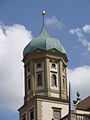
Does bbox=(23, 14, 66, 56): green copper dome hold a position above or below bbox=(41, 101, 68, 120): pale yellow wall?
above

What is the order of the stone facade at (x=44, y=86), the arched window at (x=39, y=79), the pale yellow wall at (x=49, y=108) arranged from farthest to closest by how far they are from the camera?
the arched window at (x=39, y=79) < the stone facade at (x=44, y=86) < the pale yellow wall at (x=49, y=108)

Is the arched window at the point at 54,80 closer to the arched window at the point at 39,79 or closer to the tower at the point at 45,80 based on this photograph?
the tower at the point at 45,80

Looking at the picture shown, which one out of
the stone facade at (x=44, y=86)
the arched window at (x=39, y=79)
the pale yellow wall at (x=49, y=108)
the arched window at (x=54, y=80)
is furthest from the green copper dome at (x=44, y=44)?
the pale yellow wall at (x=49, y=108)

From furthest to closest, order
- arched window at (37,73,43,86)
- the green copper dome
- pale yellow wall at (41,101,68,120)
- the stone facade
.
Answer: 1. the green copper dome
2. arched window at (37,73,43,86)
3. the stone facade
4. pale yellow wall at (41,101,68,120)

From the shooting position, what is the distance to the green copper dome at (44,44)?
6731 centimetres

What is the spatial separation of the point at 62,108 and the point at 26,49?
984 centimetres

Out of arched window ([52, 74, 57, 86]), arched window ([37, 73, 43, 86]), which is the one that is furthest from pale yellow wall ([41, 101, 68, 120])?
arched window ([37, 73, 43, 86])

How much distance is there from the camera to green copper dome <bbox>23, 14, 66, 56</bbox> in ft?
221

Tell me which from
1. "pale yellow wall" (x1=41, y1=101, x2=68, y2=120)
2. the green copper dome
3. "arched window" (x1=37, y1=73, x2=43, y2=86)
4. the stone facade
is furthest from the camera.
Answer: the green copper dome

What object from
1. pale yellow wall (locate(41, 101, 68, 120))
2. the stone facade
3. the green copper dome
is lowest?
pale yellow wall (locate(41, 101, 68, 120))

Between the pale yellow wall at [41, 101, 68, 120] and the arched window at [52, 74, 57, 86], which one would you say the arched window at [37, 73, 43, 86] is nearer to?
the arched window at [52, 74, 57, 86]

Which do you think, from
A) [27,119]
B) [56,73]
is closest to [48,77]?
[56,73]

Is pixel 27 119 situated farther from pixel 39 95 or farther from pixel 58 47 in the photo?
pixel 58 47

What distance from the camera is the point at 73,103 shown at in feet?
180
